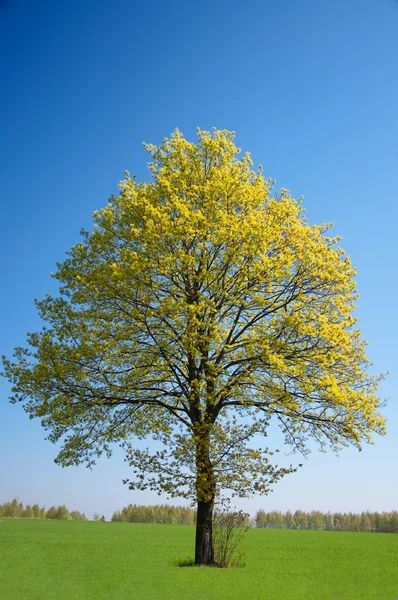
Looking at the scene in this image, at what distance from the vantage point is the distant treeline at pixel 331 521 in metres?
36.8

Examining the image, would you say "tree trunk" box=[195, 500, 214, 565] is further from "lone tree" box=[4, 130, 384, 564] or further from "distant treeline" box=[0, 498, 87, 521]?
"distant treeline" box=[0, 498, 87, 521]

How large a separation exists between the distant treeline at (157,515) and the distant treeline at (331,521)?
5.40m

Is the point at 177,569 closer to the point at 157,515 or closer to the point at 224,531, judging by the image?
the point at 224,531

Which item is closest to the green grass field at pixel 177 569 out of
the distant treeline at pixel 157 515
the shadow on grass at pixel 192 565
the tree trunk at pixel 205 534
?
the shadow on grass at pixel 192 565

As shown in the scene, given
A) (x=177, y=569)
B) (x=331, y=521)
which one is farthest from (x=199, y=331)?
(x=331, y=521)

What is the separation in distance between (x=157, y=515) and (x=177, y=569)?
2476cm

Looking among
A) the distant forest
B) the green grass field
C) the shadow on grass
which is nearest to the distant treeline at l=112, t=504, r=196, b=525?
the distant forest

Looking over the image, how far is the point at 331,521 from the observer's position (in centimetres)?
3834

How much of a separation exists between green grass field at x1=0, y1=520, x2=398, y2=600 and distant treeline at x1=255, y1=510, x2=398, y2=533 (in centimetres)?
818

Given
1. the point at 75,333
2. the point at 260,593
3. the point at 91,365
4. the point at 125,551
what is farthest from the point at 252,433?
the point at 125,551

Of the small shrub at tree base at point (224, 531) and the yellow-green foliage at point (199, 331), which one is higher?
the yellow-green foliage at point (199, 331)

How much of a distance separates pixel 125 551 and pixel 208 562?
19.5ft

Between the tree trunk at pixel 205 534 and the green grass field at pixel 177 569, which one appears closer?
the green grass field at pixel 177 569

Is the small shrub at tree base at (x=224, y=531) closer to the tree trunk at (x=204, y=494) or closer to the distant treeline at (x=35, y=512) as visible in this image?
the tree trunk at (x=204, y=494)
